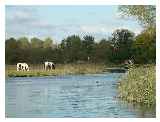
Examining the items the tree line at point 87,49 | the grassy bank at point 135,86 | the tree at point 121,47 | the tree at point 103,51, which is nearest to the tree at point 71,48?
the tree line at point 87,49

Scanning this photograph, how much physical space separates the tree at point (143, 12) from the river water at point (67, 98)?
1.51 ft

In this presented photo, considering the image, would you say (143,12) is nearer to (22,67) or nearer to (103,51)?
(103,51)

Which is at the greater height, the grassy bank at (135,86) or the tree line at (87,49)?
the tree line at (87,49)

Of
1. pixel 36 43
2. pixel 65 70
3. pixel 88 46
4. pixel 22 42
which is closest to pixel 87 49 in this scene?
pixel 88 46

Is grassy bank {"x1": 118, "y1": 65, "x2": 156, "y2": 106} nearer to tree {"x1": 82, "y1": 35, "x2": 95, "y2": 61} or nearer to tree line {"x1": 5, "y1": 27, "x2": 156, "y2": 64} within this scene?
tree line {"x1": 5, "y1": 27, "x2": 156, "y2": 64}

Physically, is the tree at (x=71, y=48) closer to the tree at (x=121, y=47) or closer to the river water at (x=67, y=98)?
the river water at (x=67, y=98)

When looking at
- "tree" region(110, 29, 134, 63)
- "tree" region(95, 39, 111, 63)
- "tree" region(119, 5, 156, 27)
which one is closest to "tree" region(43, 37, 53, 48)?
"tree" region(95, 39, 111, 63)

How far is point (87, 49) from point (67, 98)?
0.40 meters

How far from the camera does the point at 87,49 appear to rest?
12242mm

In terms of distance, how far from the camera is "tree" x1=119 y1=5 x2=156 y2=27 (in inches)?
479

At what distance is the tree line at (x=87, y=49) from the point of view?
12.2m

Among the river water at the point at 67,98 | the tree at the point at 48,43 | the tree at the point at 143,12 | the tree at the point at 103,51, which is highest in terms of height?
the tree at the point at 143,12

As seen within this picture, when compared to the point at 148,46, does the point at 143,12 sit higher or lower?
higher
